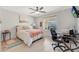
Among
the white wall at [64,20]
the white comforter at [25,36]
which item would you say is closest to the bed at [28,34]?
the white comforter at [25,36]

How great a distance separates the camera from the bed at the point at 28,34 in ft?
6.29

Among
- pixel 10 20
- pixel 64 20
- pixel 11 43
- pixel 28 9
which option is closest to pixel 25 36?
pixel 11 43

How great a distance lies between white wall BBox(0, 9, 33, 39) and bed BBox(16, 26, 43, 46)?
0.32 feet

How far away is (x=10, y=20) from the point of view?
1.91 metres

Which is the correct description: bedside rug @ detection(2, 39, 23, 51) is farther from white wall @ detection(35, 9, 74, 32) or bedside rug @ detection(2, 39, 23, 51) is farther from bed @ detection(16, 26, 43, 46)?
white wall @ detection(35, 9, 74, 32)

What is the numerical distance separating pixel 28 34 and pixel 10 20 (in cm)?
45

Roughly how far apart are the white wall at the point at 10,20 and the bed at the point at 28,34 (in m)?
0.10

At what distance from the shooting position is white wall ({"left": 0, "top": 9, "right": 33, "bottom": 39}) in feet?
6.05
